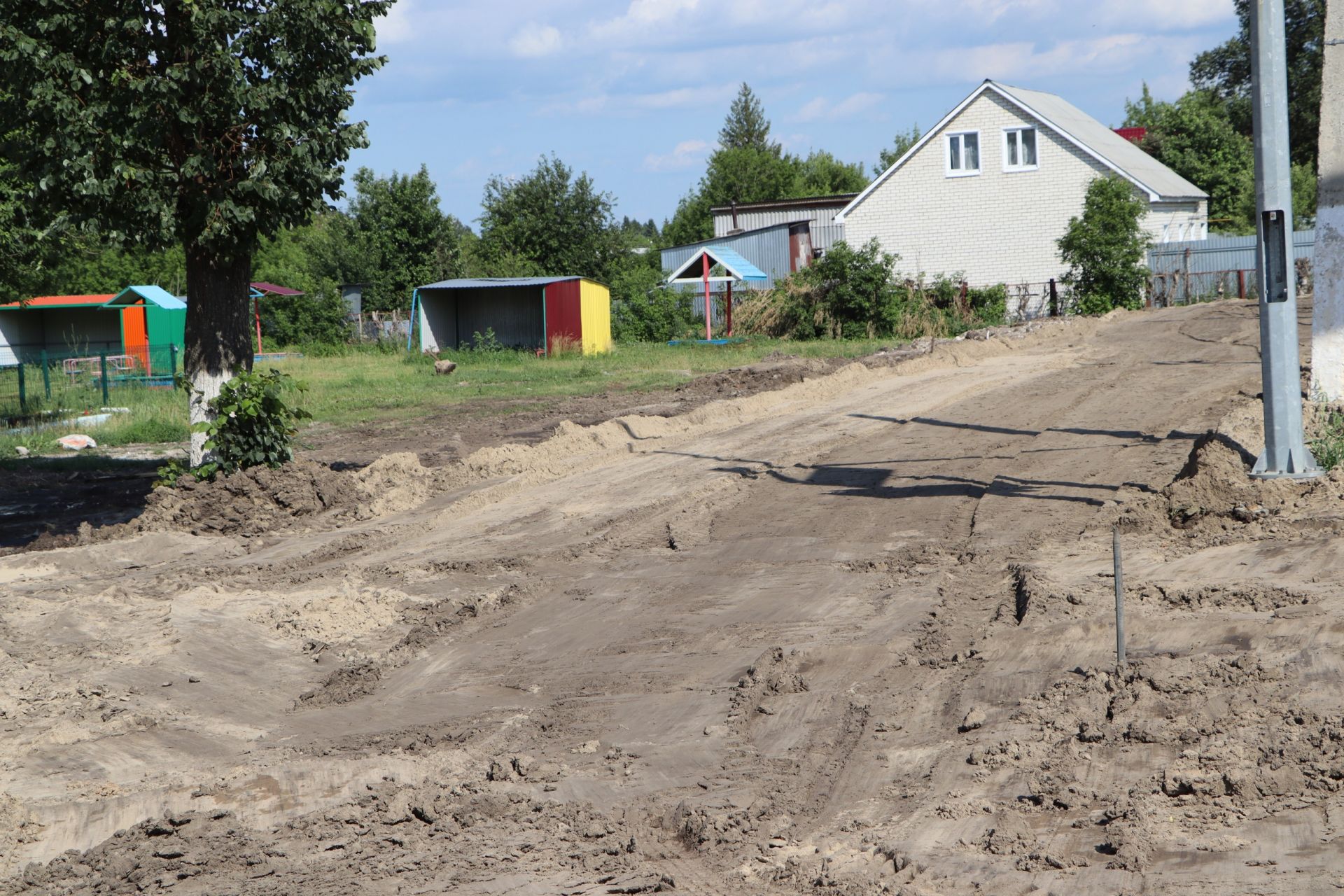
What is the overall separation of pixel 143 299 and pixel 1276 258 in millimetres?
35487

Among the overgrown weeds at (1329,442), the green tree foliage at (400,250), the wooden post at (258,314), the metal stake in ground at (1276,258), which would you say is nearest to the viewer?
the metal stake in ground at (1276,258)

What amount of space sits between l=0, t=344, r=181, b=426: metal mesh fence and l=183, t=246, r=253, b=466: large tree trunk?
1169cm

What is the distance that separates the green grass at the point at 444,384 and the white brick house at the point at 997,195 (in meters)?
7.79

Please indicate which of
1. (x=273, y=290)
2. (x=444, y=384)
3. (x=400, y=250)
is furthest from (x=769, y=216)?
(x=444, y=384)

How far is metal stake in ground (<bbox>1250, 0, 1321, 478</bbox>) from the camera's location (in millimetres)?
8781

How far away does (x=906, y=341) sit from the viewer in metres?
32.1

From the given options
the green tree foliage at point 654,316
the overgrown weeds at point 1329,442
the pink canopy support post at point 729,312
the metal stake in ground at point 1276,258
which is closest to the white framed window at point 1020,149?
the pink canopy support post at point 729,312

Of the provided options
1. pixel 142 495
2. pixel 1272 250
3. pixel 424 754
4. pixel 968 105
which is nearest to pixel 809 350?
pixel 968 105

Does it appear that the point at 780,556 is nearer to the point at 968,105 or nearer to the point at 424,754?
the point at 424,754

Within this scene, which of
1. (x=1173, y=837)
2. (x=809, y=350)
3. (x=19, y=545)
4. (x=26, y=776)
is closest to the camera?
(x=1173, y=837)

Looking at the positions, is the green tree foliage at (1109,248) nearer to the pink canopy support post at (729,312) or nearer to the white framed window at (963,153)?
the white framed window at (963,153)

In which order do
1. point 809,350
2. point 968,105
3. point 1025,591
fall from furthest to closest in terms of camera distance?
1. point 968,105
2. point 809,350
3. point 1025,591

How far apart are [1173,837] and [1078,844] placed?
33 centimetres

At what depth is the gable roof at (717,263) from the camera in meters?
37.0
